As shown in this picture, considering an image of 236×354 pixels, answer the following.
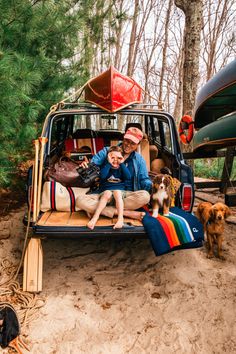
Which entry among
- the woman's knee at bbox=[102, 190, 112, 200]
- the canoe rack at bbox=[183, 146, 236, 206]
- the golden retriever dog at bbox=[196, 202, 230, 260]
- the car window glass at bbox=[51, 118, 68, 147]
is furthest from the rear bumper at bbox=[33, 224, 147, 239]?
the canoe rack at bbox=[183, 146, 236, 206]

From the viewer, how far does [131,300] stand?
2.97 m

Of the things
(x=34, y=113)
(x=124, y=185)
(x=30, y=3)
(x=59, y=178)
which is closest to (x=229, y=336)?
(x=124, y=185)

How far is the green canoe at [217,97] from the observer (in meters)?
4.46

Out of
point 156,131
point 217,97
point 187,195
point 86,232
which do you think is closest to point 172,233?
point 187,195

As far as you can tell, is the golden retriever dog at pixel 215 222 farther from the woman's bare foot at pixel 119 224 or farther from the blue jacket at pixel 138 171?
the woman's bare foot at pixel 119 224

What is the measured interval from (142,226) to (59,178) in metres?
1.25

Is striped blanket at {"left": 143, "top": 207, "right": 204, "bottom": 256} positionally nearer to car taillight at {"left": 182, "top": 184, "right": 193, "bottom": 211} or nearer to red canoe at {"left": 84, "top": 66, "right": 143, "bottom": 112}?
car taillight at {"left": 182, "top": 184, "right": 193, "bottom": 211}

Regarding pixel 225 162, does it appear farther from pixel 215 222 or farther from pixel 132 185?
pixel 132 185

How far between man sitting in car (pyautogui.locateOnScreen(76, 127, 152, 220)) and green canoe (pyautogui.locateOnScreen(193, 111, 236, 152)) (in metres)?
1.66

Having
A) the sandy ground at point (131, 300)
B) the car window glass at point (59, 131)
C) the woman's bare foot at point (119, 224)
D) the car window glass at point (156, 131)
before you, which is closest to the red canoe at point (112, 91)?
the car window glass at point (156, 131)

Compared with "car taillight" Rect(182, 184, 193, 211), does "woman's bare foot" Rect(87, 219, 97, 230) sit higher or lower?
lower

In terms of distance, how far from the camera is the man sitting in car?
328 cm

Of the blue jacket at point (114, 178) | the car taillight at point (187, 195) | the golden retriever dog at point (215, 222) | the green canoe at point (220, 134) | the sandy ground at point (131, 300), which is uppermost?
the green canoe at point (220, 134)

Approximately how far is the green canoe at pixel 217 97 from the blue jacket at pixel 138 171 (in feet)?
6.33
